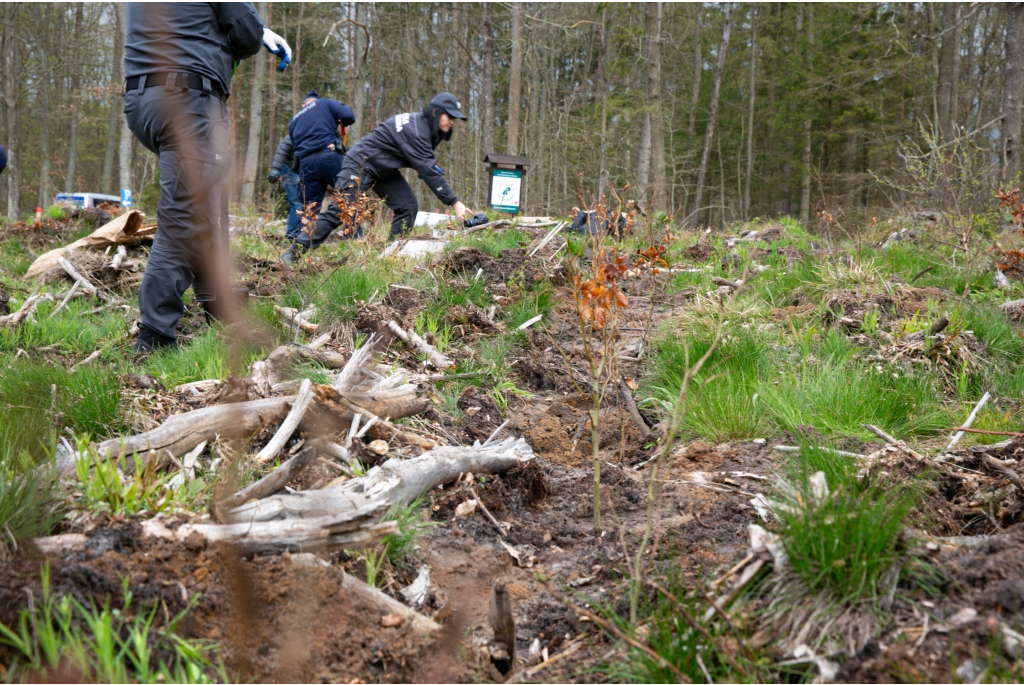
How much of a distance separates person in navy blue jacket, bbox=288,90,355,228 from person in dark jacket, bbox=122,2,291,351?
432 cm

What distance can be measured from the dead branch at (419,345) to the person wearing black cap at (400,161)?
314 cm

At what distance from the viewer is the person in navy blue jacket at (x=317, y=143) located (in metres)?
8.32

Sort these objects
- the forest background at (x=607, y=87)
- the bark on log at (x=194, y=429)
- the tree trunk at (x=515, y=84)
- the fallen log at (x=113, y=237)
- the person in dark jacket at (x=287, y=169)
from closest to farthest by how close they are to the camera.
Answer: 1. the bark on log at (x=194, y=429)
2. the fallen log at (x=113, y=237)
3. the person in dark jacket at (x=287, y=169)
4. the tree trunk at (x=515, y=84)
5. the forest background at (x=607, y=87)

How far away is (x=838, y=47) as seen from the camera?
2183 cm

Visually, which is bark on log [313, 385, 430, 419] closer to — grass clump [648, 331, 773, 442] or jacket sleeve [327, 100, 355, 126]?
grass clump [648, 331, 773, 442]

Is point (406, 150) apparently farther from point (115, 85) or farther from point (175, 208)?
point (115, 85)

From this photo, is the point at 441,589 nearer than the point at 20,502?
No

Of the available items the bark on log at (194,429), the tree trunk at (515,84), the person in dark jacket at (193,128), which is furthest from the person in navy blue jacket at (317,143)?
the bark on log at (194,429)

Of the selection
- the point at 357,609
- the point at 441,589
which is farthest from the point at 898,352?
the point at 357,609

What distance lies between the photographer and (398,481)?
2430 millimetres

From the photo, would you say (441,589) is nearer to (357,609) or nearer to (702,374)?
(357,609)

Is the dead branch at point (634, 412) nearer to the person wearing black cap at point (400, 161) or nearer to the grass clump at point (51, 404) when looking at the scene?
the grass clump at point (51, 404)

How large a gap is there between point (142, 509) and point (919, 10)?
23777mm

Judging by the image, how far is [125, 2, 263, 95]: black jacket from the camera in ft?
12.2
